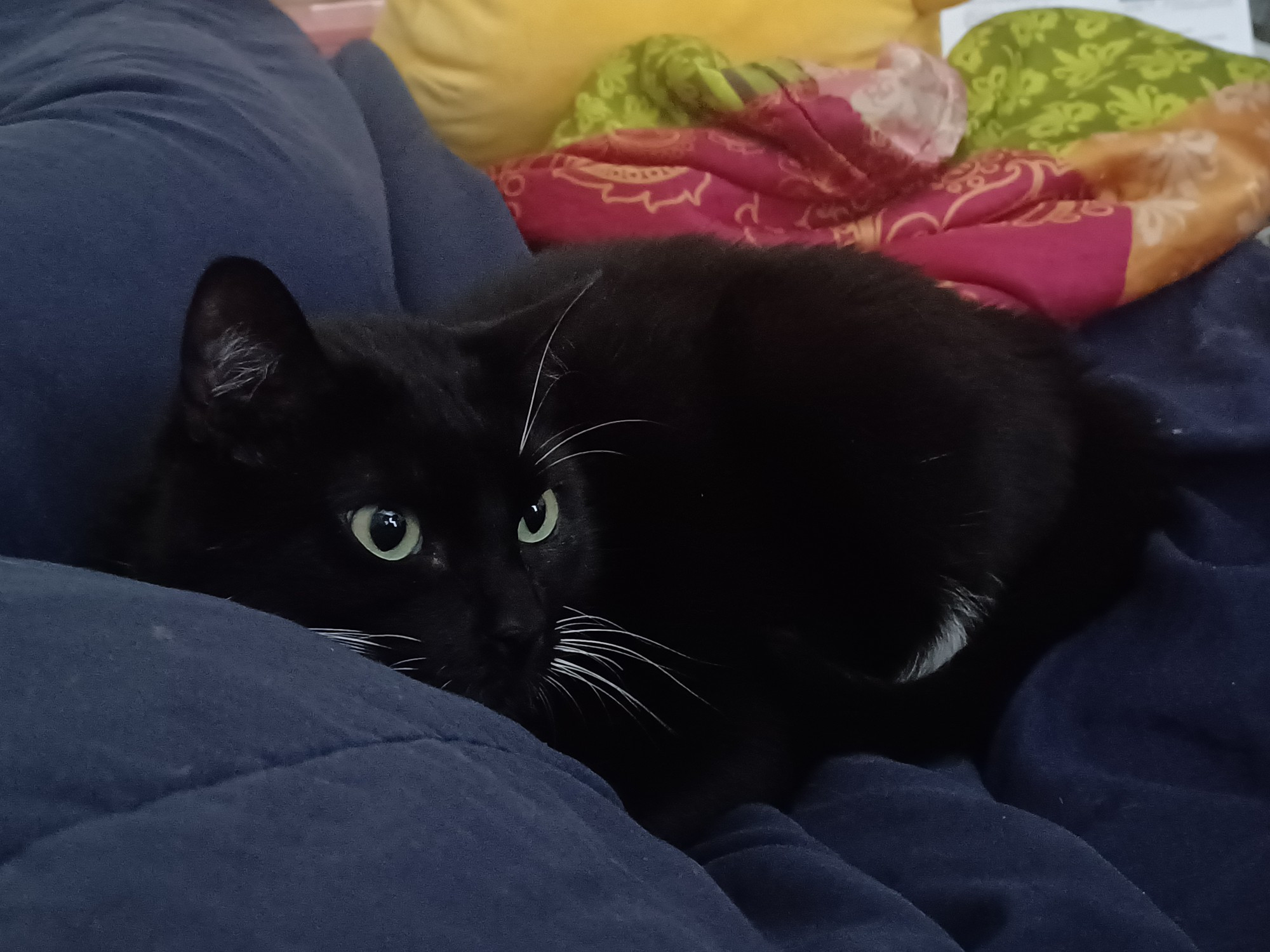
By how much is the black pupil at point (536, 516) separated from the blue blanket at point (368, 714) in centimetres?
27

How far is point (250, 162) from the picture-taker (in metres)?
0.98

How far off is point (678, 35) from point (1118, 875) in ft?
4.57

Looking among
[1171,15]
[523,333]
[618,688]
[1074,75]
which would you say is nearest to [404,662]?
[618,688]

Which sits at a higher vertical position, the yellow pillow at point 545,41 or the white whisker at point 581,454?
the yellow pillow at point 545,41

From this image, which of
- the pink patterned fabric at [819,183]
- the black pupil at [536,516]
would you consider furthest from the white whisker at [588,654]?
the pink patterned fabric at [819,183]

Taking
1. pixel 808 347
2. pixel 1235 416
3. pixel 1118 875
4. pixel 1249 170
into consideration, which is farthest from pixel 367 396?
pixel 1249 170

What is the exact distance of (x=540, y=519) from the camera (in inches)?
31.4

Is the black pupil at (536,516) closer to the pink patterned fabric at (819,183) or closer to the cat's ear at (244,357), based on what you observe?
the cat's ear at (244,357)

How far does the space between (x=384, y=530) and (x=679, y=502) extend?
1.10 ft

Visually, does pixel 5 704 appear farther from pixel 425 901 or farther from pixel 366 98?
pixel 366 98

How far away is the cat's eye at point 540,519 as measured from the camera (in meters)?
0.78

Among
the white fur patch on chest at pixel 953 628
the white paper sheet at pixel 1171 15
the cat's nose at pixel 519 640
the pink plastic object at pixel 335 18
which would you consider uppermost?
the pink plastic object at pixel 335 18

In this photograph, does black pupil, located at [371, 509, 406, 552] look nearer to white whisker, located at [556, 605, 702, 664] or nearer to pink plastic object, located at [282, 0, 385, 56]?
white whisker, located at [556, 605, 702, 664]

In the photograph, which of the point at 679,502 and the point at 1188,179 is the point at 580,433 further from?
the point at 1188,179
